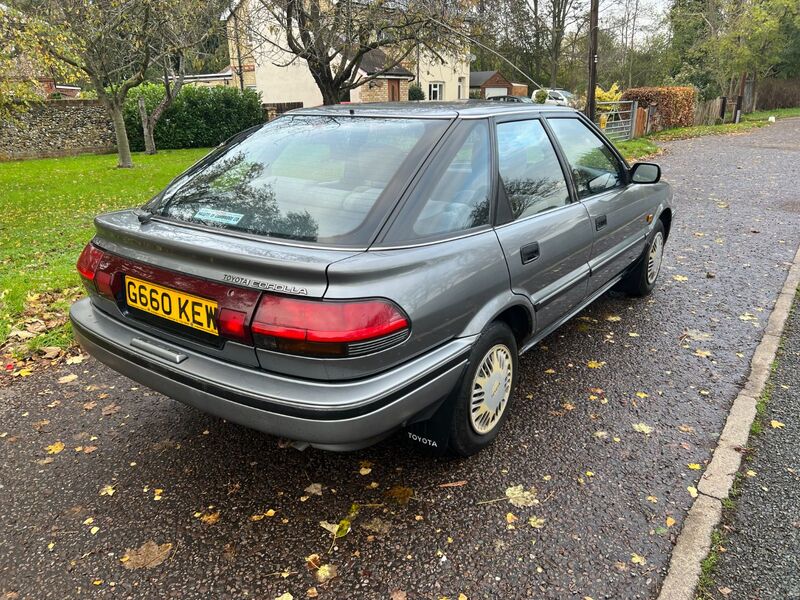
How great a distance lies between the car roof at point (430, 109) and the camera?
2861 millimetres

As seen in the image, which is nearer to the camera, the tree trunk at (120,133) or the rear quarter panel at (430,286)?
the rear quarter panel at (430,286)

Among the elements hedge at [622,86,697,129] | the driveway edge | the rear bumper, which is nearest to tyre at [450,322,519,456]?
the rear bumper

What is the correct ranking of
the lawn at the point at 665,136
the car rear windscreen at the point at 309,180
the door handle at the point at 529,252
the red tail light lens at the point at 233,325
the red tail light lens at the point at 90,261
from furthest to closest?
1. the lawn at the point at 665,136
2. the door handle at the point at 529,252
3. the red tail light lens at the point at 90,261
4. the car rear windscreen at the point at 309,180
5. the red tail light lens at the point at 233,325

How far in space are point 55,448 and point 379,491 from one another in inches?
69.4

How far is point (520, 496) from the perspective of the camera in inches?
101

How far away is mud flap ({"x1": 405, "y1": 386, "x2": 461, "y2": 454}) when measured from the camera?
8.31ft

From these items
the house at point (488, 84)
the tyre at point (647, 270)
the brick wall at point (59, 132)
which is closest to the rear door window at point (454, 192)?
the tyre at point (647, 270)

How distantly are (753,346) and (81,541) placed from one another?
14.2 ft

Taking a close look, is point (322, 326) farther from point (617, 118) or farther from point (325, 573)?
point (617, 118)

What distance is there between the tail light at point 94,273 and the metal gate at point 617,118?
1690 cm

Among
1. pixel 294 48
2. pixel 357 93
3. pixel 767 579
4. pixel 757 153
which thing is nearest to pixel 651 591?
pixel 767 579

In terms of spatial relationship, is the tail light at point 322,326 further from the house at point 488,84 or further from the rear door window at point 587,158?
the house at point 488,84

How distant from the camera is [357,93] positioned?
97.9ft

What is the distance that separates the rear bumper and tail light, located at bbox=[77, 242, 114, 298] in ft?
0.92
